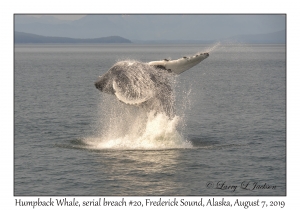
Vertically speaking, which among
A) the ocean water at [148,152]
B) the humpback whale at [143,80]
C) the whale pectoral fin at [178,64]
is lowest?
the ocean water at [148,152]

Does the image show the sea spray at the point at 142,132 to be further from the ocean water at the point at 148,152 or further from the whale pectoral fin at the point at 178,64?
the whale pectoral fin at the point at 178,64

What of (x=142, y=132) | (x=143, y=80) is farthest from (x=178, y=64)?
(x=142, y=132)

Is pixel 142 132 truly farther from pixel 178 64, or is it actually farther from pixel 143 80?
pixel 178 64

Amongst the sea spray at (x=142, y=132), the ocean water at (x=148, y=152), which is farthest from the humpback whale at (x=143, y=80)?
the ocean water at (x=148, y=152)

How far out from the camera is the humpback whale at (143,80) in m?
21.5

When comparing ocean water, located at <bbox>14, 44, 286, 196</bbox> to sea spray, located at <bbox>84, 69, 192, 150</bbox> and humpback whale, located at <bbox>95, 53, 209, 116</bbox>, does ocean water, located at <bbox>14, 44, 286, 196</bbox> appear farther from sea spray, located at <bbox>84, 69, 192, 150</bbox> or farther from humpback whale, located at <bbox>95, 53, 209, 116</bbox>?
humpback whale, located at <bbox>95, 53, 209, 116</bbox>

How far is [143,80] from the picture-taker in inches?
859

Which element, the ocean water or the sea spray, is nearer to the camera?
the ocean water

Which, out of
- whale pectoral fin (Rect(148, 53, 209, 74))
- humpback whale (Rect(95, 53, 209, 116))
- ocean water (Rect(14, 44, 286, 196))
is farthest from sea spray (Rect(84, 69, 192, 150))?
whale pectoral fin (Rect(148, 53, 209, 74))

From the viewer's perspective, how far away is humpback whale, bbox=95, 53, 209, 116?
21547 millimetres

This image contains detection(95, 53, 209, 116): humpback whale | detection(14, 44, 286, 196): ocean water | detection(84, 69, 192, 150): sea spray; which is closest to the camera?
detection(14, 44, 286, 196): ocean water
